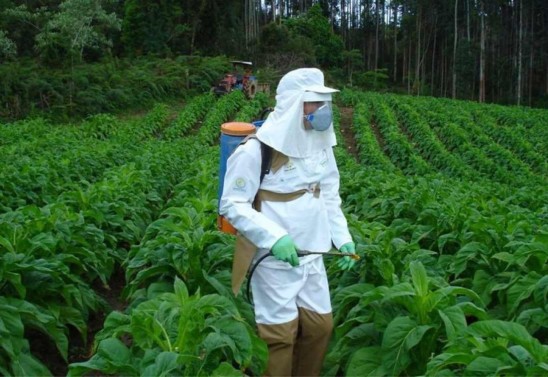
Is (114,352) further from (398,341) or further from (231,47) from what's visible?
(231,47)

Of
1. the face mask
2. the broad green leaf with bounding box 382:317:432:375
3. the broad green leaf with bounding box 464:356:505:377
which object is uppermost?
the face mask

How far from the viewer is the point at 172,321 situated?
10.5 ft

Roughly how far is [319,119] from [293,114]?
15 centimetres

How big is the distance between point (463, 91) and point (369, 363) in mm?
56319

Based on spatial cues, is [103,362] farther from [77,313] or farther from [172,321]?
[77,313]

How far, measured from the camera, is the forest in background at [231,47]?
92.5ft

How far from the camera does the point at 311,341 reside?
3.67 metres

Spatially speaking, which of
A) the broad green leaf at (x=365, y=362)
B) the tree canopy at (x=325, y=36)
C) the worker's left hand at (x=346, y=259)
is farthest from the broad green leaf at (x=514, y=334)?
the tree canopy at (x=325, y=36)

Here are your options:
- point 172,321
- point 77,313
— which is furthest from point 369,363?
point 77,313

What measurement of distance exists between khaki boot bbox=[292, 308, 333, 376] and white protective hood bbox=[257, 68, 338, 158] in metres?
0.90

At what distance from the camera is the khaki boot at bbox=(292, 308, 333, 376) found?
11.9ft

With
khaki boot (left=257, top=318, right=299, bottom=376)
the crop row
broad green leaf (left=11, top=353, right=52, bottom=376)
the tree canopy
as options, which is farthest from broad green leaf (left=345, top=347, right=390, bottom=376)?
the tree canopy

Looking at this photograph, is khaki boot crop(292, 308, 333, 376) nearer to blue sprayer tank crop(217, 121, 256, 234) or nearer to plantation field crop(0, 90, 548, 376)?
plantation field crop(0, 90, 548, 376)

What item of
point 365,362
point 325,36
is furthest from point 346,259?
point 325,36
